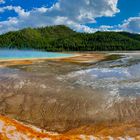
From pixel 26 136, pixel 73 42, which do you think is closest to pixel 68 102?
pixel 26 136

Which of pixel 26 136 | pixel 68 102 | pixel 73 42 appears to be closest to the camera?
pixel 26 136

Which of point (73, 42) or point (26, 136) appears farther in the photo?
point (73, 42)

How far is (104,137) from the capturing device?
23.9 ft

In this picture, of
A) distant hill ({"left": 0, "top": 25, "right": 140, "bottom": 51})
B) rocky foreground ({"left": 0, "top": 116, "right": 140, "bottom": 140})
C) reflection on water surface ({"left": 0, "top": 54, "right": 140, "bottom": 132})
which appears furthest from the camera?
distant hill ({"left": 0, "top": 25, "right": 140, "bottom": 51})

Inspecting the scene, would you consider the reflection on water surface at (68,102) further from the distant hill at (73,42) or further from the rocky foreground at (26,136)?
the distant hill at (73,42)

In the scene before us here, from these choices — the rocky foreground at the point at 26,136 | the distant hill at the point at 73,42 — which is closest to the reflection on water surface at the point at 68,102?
the rocky foreground at the point at 26,136

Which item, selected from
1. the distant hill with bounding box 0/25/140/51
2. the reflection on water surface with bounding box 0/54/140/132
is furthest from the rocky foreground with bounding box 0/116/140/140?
the distant hill with bounding box 0/25/140/51

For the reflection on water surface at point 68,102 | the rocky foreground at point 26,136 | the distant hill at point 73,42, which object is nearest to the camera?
the rocky foreground at point 26,136

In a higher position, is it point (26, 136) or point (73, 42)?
point (73, 42)

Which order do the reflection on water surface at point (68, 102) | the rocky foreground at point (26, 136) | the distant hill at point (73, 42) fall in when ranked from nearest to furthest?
the rocky foreground at point (26, 136), the reflection on water surface at point (68, 102), the distant hill at point (73, 42)

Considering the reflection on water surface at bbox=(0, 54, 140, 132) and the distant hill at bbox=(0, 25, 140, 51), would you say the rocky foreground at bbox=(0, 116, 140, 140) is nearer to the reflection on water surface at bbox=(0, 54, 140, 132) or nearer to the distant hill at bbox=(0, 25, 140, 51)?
the reflection on water surface at bbox=(0, 54, 140, 132)

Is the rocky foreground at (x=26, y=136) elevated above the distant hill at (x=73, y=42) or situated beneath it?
situated beneath

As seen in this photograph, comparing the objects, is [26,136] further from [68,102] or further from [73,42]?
[73,42]

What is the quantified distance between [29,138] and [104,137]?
1971 millimetres
